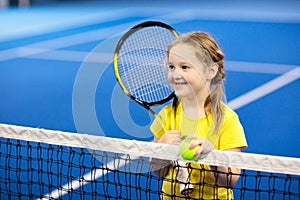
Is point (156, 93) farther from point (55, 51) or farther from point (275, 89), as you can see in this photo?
point (55, 51)

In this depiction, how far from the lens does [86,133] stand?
342 centimetres

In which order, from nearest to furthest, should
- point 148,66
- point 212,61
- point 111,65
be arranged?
point 212,61 < point 148,66 < point 111,65

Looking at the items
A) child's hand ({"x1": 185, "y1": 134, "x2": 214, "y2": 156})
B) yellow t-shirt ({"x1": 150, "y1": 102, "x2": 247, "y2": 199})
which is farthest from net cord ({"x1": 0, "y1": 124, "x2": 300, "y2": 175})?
yellow t-shirt ({"x1": 150, "y1": 102, "x2": 247, "y2": 199})

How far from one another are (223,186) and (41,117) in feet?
12.1

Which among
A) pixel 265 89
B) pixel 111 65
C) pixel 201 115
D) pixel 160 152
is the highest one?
pixel 111 65

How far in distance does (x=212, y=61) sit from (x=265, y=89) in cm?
430

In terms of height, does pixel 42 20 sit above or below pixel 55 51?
above

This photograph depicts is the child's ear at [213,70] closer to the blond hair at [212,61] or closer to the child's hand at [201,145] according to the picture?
the blond hair at [212,61]

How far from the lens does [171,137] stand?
9.91ft

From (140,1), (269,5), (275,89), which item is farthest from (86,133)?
(140,1)

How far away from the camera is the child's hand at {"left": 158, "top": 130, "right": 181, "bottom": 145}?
3.01m

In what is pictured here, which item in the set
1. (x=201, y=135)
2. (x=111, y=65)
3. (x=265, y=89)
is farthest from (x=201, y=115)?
(x=111, y=65)

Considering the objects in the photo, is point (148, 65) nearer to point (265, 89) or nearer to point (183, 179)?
point (183, 179)

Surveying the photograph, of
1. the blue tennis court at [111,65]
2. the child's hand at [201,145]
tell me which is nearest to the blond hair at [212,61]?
the child's hand at [201,145]
